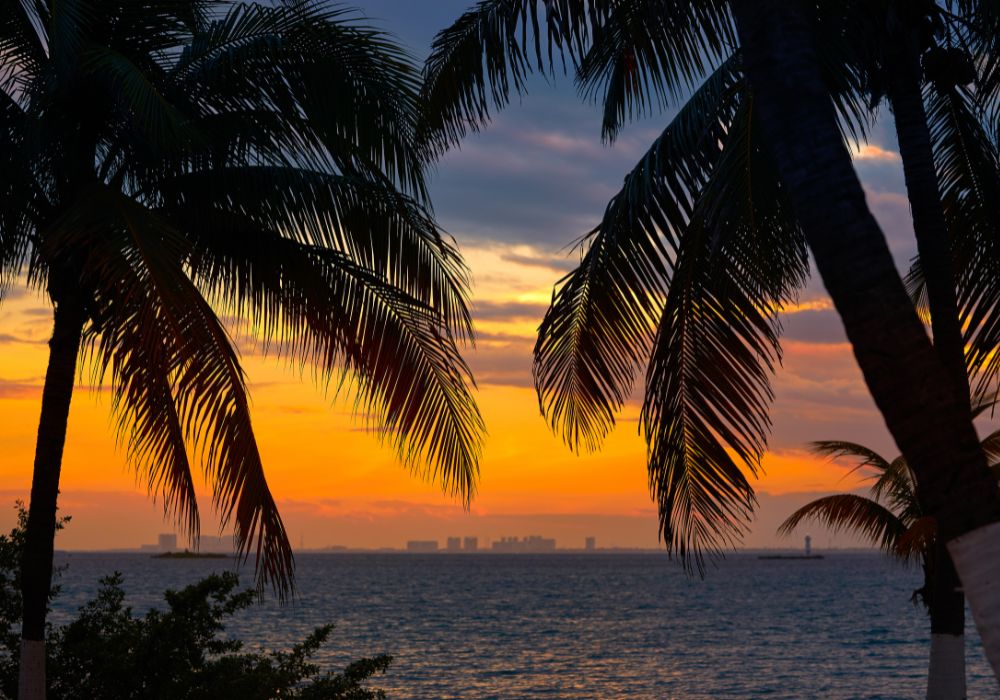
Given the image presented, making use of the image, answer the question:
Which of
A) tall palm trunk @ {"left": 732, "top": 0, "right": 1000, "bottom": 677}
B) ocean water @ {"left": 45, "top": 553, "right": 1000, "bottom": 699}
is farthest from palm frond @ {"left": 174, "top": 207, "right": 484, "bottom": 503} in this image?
ocean water @ {"left": 45, "top": 553, "right": 1000, "bottom": 699}

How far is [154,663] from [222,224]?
5.26m

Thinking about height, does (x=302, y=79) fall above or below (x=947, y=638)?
above

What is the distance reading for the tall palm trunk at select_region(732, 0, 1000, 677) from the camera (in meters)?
4.23

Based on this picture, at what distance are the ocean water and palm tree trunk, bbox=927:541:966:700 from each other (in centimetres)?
1873

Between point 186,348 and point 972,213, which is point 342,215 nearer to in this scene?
point 186,348

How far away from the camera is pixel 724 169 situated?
8.56 metres

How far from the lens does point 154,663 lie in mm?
12352

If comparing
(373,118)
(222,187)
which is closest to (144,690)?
(222,187)

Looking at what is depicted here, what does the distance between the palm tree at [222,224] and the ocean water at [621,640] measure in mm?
15817

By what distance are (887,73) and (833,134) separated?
4.43 m

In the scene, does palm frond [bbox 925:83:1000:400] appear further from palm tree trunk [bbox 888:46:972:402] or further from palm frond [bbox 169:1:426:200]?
palm frond [bbox 169:1:426:200]

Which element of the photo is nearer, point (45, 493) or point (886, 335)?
point (886, 335)

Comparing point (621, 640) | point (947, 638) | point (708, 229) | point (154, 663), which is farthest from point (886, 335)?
point (621, 640)

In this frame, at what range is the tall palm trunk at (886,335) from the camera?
4227 mm
